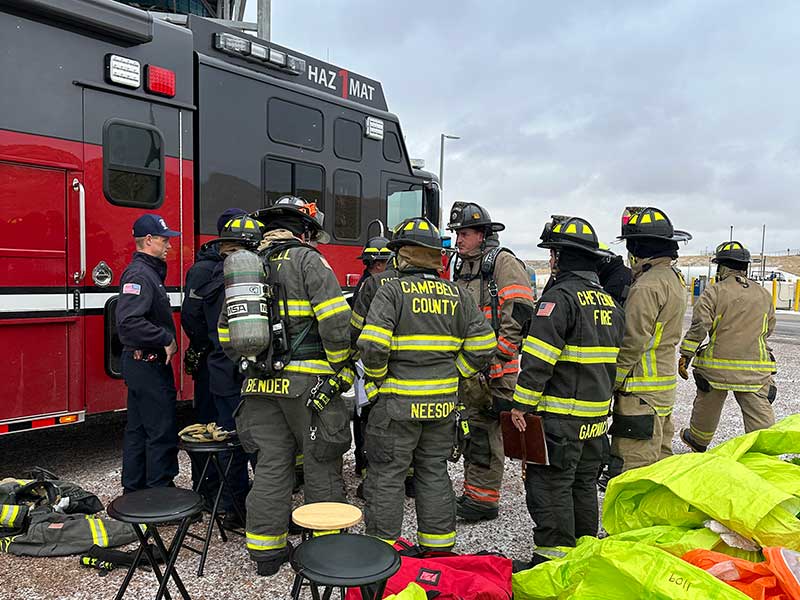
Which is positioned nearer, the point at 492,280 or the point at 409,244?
the point at 409,244

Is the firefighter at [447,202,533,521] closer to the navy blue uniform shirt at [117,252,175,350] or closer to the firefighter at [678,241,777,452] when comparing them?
the firefighter at [678,241,777,452]

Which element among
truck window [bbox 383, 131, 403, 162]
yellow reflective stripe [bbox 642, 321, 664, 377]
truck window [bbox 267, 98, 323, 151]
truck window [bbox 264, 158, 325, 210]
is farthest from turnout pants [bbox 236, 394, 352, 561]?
truck window [bbox 383, 131, 403, 162]

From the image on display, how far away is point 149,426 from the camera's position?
3924mm

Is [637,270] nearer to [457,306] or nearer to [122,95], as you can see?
[457,306]

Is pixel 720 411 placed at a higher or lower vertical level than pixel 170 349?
lower

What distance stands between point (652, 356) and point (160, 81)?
13.3ft

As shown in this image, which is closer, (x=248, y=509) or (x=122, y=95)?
(x=248, y=509)

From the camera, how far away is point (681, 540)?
2461 mm

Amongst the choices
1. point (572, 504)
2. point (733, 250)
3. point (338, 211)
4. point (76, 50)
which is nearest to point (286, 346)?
point (572, 504)

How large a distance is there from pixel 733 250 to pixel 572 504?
2965mm

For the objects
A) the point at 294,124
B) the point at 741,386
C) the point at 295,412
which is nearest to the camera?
the point at 295,412

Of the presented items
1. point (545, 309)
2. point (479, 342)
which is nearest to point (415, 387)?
point (479, 342)

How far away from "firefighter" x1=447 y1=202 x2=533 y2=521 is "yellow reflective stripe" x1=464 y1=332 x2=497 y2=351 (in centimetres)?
64

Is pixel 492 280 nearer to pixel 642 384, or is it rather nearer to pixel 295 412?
→ pixel 642 384
